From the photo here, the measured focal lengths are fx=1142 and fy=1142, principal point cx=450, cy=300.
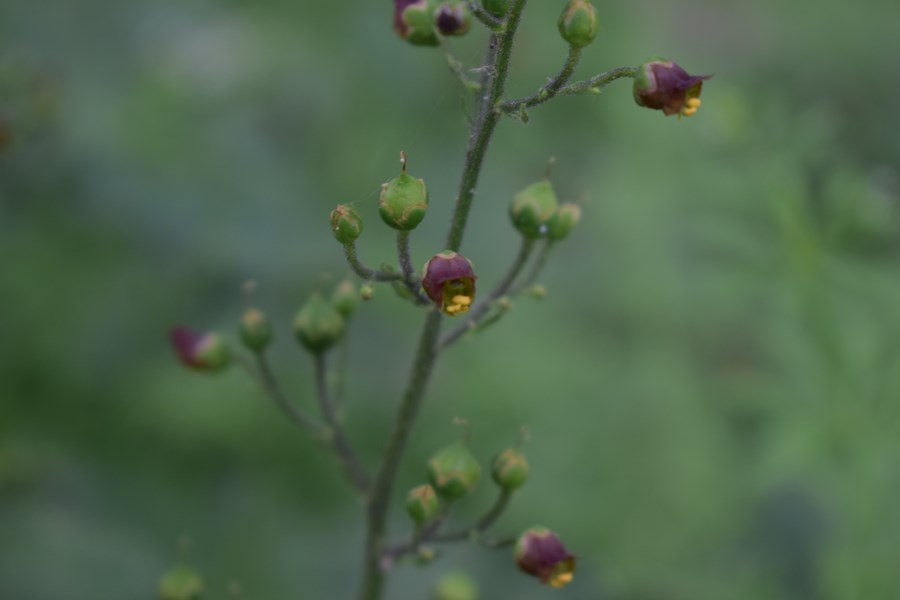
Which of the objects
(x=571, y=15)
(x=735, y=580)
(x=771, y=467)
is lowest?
(x=735, y=580)

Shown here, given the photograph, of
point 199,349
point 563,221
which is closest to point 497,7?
point 563,221

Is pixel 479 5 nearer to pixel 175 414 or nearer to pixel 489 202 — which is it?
pixel 175 414

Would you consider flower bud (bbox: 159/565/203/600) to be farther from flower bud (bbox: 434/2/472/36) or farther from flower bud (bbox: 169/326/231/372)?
flower bud (bbox: 434/2/472/36)

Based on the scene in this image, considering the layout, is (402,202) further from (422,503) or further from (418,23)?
(422,503)

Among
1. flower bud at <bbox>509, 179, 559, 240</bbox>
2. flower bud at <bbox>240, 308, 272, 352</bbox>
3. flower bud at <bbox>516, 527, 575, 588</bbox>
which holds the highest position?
flower bud at <bbox>509, 179, 559, 240</bbox>

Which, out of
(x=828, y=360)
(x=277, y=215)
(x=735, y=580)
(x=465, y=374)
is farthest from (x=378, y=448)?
(x=828, y=360)

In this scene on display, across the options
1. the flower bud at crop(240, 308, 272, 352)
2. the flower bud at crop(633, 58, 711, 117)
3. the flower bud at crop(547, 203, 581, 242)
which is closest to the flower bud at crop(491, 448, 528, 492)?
the flower bud at crop(547, 203, 581, 242)

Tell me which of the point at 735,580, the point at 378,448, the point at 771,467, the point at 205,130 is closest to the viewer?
the point at 771,467
